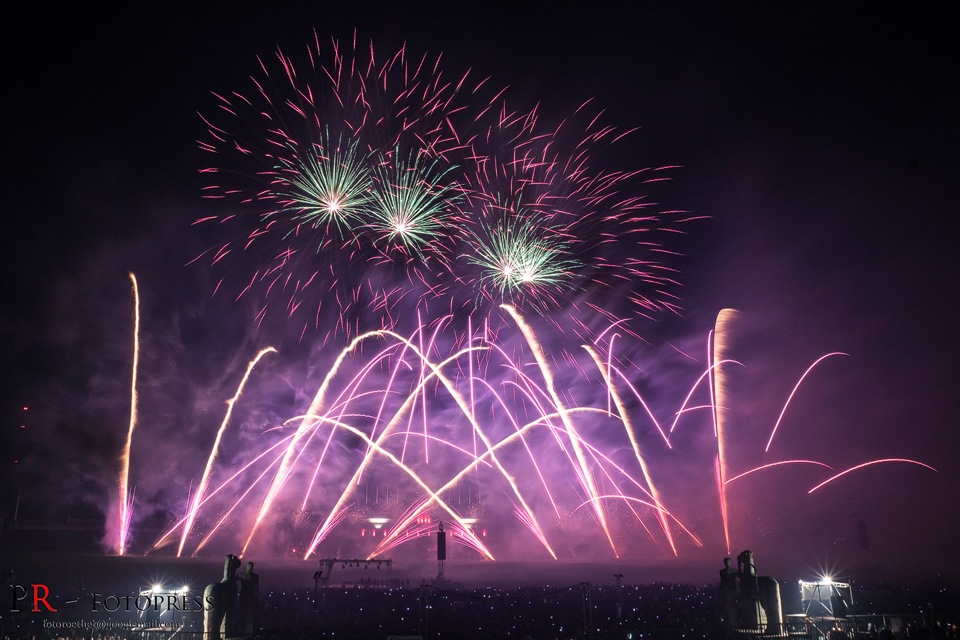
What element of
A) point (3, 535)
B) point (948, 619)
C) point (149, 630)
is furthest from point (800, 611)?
point (3, 535)

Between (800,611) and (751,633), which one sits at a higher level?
(751,633)

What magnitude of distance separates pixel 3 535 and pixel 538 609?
33.6 meters

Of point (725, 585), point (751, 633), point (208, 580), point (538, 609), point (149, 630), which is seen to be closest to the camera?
point (149, 630)


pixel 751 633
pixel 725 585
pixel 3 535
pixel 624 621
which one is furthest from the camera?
pixel 3 535

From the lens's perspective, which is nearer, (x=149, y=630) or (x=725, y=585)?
(x=149, y=630)

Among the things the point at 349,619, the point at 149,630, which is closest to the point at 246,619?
the point at 149,630

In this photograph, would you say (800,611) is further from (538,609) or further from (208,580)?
(208,580)

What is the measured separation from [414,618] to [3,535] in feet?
90.9

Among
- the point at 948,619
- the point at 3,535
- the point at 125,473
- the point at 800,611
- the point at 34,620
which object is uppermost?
the point at 125,473

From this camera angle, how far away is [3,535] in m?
33.3

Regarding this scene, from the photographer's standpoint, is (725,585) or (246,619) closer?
(246,619)

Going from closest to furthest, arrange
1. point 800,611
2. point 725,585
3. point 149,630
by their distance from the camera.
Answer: point 149,630, point 725,585, point 800,611

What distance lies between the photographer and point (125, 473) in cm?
2583

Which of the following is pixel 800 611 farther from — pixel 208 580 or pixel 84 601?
pixel 208 580
